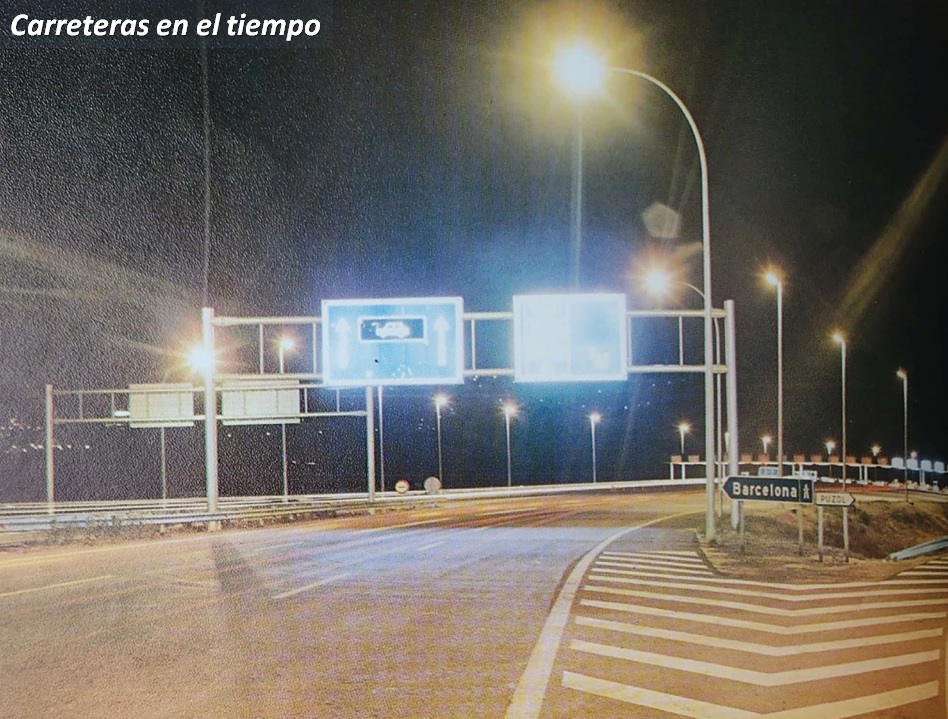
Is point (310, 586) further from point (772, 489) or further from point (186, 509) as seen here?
point (186, 509)

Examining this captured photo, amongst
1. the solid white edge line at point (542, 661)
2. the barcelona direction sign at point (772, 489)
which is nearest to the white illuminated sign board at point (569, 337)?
the barcelona direction sign at point (772, 489)

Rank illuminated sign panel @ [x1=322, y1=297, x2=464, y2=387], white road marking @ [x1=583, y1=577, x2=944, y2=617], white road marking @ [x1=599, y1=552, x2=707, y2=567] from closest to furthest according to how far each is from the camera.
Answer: white road marking @ [x1=583, y1=577, x2=944, y2=617] < white road marking @ [x1=599, y1=552, x2=707, y2=567] < illuminated sign panel @ [x1=322, y1=297, x2=464, y2=387]

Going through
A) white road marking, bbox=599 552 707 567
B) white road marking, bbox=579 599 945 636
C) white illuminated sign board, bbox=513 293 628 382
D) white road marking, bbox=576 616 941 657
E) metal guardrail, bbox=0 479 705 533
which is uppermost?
white illuminated sign board, bbox=513 293 628 382

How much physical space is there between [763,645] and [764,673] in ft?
4.06

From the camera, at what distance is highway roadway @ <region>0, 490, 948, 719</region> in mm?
6992

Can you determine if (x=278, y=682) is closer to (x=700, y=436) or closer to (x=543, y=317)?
(x=543, y=317)

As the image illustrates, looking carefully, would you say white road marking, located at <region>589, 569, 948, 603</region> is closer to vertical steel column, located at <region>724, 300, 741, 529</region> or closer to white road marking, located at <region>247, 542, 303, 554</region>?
vertical steel column, located at <region>724, 300, 741, 529</region>

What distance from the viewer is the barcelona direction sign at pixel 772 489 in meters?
16.2

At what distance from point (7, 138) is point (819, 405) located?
2795 centimetres

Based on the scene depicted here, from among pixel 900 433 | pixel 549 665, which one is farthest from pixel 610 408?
pixel 549 665

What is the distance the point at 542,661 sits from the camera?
8289 millimetres

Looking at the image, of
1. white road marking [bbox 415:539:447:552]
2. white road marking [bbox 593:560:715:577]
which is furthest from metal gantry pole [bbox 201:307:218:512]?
white road marking [bbox 593:560:715:577]

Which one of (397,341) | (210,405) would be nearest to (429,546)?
(397,341)

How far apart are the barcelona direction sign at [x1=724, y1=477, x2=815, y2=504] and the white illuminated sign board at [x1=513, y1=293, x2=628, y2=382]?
5485 mm
